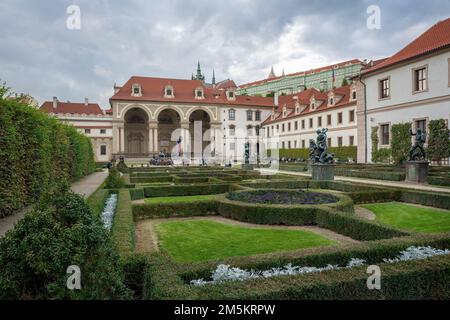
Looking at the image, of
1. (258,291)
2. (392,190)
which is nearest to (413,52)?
(392,190)

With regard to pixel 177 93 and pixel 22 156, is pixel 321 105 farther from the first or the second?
pixel 22 156

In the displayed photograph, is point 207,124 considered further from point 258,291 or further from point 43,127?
point 258,291

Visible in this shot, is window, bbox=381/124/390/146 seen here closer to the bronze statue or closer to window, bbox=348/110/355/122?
window, bbox=348/110/355/122

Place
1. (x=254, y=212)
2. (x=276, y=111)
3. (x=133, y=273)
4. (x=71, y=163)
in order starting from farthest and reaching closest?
1. (x=276, y=111)
2. (x=71, y=163)
3. (x=254, y=212)
4. (x=133, y=273)

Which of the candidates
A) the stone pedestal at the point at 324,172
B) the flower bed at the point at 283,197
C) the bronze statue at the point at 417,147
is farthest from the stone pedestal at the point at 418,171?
the flower bed at the point at 283,197

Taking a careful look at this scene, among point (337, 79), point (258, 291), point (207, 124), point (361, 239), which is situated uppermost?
point (337, 79)

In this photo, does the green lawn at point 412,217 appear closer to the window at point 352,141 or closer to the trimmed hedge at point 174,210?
the trimmed hedge at point 174,210

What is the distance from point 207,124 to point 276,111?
12370 mm

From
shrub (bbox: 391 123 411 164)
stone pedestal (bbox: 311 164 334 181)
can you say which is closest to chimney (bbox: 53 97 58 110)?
stone pedestal (bbox: 311 164 334 181)

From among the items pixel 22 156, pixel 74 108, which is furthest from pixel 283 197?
pixel 74 108

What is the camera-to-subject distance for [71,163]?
20.6 metres

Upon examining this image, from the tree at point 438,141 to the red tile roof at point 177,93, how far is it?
1445 inches

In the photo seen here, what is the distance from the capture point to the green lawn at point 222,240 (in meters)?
6.29

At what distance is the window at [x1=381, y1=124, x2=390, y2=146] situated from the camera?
1068 inches
